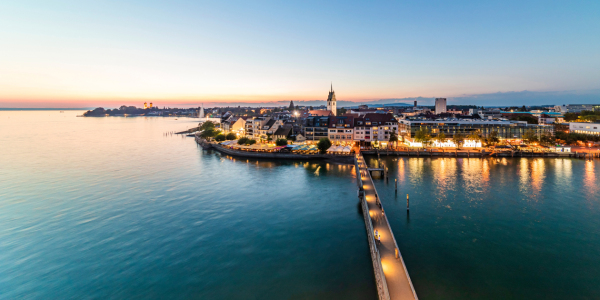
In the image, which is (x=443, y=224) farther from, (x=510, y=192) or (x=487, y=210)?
(x=510, y=192)

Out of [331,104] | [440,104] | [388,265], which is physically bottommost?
[388,265]

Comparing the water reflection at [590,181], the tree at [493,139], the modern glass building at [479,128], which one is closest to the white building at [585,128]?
the modern glass building at [479,128]

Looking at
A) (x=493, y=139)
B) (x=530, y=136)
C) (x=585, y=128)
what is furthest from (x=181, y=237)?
(x=585, y=128)

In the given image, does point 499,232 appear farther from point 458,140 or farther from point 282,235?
point 458,140

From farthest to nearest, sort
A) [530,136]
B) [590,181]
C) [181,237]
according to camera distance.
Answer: [530,136], [590,181], [181,237]

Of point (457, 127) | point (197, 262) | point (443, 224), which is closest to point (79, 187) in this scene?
point (197, 262)

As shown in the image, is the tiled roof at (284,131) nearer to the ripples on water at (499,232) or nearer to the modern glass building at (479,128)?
the modern glass building at (479,128)
